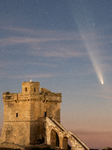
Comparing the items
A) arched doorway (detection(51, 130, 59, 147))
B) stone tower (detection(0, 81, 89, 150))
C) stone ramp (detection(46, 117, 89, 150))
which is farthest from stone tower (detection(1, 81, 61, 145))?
stone ramp (detection(46, 117, 89, 150))

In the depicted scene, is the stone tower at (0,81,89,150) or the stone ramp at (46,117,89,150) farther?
the stone tower at (0,81,89,150)

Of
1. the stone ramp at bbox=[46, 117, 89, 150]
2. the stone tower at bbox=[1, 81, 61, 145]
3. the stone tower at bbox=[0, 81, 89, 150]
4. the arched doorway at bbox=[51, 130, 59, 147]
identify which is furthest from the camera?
the arched doorway at bbox=[51, 130, 59, 147]

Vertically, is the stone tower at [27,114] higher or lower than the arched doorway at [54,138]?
higher

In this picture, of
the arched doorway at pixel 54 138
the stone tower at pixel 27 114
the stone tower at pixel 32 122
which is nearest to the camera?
the stone tower at pixel 32 122

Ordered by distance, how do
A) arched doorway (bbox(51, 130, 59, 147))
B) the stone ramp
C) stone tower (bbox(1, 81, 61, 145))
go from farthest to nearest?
arched doorway (bbox(51, 130, 59, 147))
stone tower (bbox(1, 81, 61, 145))
the stone ramp

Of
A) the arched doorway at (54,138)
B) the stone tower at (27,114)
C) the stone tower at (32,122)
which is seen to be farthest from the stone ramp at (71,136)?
the stone tower at (27,114)

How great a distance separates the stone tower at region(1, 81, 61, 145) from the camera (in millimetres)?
64562

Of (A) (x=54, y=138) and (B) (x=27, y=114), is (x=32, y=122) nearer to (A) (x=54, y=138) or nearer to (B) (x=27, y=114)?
(B) (x=27, y=114)

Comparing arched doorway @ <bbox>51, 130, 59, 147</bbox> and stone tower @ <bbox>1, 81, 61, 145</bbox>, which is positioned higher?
stone tower @ <bbox>1, 81, 61, 145</bbox>

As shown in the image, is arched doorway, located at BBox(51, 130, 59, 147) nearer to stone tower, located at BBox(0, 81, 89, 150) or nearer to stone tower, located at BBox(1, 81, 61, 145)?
stone tower, located at BBox(0, 81, 89, 150)

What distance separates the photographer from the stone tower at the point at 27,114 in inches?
2542

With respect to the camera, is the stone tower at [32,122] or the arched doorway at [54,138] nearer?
the stone tower at [32,122]

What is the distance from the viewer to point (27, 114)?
64.6m

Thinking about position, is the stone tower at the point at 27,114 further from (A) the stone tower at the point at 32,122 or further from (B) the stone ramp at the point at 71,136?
(B) the stone ramp at the point at 71,136
